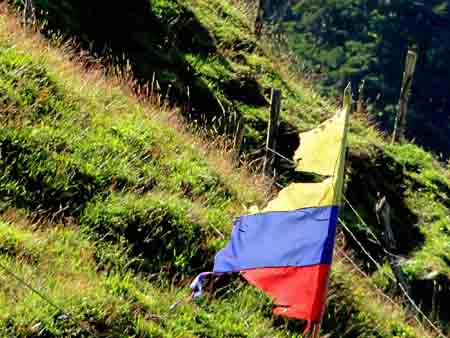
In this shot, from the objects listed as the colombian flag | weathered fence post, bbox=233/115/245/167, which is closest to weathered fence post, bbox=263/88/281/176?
weathered fence post, bbox=233/115/245/167

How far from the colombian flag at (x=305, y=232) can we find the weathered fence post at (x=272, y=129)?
390cm

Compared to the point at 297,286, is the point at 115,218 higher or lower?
lower

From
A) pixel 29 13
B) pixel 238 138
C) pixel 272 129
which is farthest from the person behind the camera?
pixel 238 138

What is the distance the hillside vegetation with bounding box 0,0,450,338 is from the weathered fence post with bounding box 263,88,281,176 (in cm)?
57

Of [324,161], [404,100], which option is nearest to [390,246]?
[324,161]

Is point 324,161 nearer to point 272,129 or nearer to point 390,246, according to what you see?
point 272,129

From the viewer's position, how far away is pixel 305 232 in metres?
7.32

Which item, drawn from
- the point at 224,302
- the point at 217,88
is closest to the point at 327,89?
the point at 217,88

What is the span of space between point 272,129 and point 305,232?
14.6 feet

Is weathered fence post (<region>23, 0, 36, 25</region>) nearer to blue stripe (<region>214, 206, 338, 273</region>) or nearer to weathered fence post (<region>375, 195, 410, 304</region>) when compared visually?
blue stripe (<region>214, 206, 338, 273</region>)

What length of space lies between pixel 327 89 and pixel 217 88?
2807cm

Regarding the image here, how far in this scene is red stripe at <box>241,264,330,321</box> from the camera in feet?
23.6

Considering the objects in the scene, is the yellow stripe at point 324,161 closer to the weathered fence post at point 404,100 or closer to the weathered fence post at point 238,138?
the weathered fence post at point 238,138

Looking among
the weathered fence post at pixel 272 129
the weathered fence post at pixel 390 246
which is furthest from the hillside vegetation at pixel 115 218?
the weathered fence post at pixel 272 129
